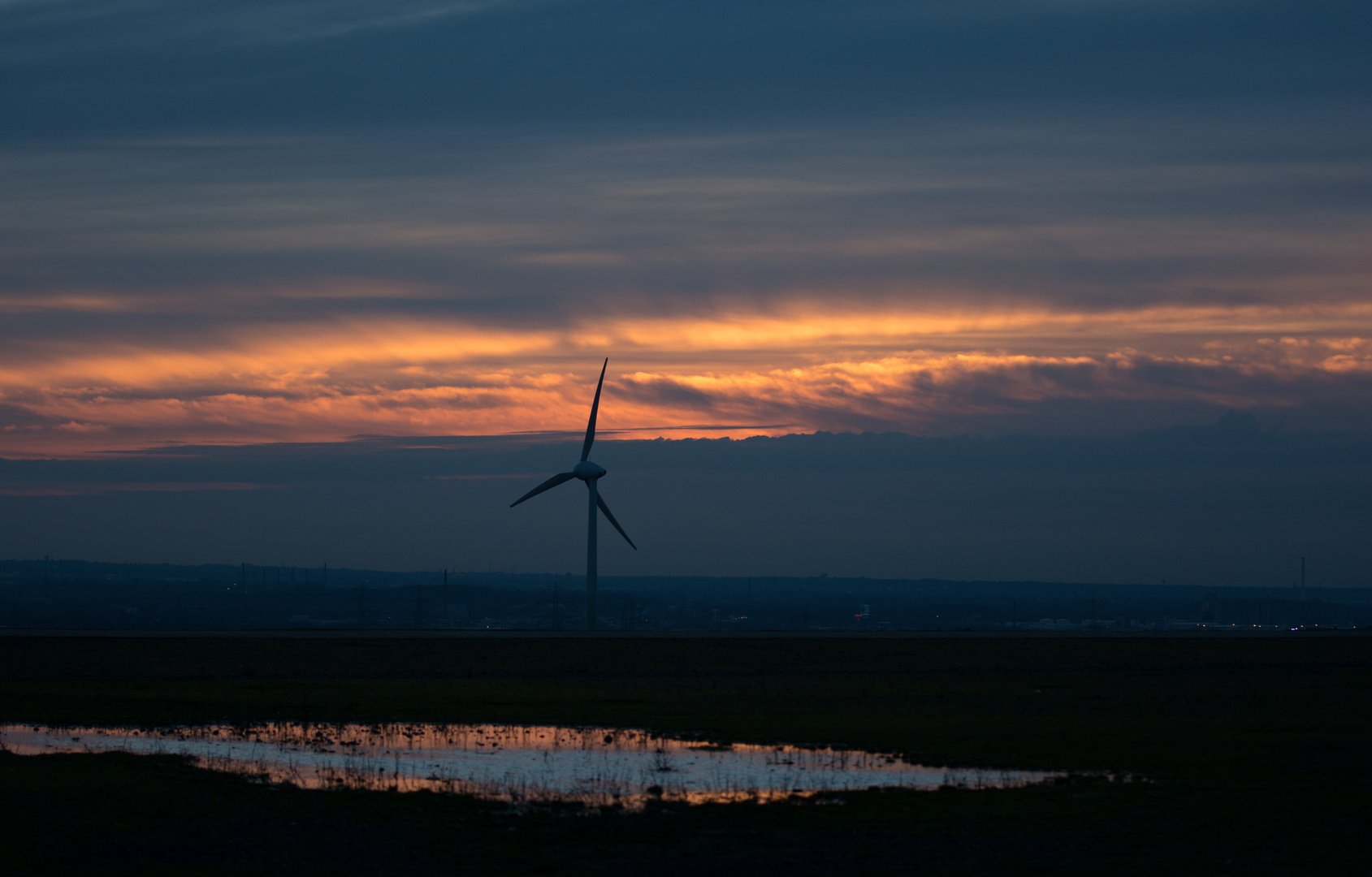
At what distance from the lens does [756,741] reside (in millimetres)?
43719

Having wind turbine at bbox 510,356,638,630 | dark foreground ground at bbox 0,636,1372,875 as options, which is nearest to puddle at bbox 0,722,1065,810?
dark foreground ground at bbox 0,636,1372,875

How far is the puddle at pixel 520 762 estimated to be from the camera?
3319 centimetres

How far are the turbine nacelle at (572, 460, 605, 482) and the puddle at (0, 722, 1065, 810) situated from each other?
80.0 m

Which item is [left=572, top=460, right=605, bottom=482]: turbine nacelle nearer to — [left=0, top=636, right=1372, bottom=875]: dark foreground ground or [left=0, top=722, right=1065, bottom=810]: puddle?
[left=0, top=636, right=1372, bottom=875]: dark foreground ground

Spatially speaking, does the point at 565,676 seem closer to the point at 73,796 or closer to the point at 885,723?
the point at 885,723

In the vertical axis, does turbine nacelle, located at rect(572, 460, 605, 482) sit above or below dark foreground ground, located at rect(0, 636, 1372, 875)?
above

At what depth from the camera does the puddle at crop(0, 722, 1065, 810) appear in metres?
33.2

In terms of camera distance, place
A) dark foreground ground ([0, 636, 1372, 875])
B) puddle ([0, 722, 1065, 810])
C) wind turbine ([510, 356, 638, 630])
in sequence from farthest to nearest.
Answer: wind turbine ([510, 356, 638, 630]) < puddle ([0, 722, 1065, 810]) < dark foreground ground ([0, 636, 1372, 875])

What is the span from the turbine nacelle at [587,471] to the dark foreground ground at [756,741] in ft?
139

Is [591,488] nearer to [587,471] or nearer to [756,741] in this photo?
[587,471]

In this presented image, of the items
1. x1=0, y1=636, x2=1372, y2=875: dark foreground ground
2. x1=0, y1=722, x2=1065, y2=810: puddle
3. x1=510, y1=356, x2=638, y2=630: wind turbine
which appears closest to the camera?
x1=0, y1=636, x2=1372, y2=875: dark foreground ground

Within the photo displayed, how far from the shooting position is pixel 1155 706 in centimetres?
5525

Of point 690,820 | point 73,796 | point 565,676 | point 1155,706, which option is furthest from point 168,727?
point 1155,706

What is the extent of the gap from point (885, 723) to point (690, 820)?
21.1 m
